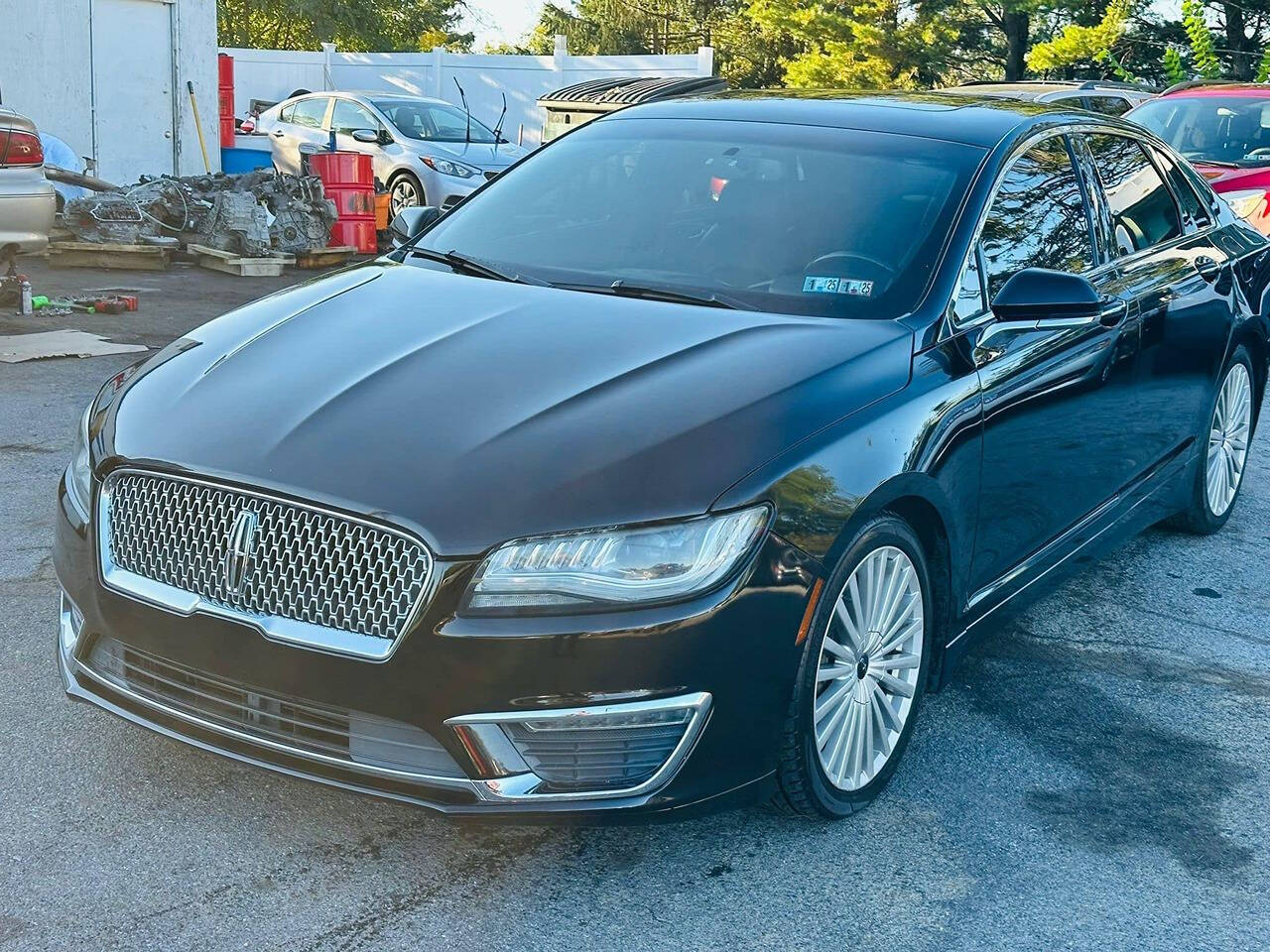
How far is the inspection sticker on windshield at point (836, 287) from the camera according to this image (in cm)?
372

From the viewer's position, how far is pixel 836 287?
376cm

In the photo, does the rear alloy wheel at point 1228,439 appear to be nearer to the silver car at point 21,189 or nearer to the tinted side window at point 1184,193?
the tinted side window at point 1184,193

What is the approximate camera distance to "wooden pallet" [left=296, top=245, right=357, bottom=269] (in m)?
12.2

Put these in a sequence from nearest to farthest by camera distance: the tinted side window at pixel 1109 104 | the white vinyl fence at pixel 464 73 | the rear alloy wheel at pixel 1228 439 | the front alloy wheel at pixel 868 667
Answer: the front alloy wheel at pixel 868 667
the rear alloy wheel at pixel 1228 439
the tinted side window at pixel 1109 104
the white vinyl fence at pixel 464 73

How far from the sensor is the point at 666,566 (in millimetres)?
2785

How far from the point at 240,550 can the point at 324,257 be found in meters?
9.78

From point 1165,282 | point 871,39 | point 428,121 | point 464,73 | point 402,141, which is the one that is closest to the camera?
point 1165,282

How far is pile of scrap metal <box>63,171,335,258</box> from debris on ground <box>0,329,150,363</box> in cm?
339

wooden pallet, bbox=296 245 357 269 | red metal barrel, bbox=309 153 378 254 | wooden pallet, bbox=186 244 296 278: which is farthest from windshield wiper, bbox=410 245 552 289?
red metal barrel, bbox=309 153 378 254

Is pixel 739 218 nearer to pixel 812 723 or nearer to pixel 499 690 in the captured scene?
pixel 812 723

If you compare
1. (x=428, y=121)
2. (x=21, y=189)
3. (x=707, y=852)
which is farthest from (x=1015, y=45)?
(x=707, y=852)

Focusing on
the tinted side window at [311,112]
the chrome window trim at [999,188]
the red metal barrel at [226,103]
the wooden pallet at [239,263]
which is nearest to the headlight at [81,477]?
the chrome window trim at [999,188]

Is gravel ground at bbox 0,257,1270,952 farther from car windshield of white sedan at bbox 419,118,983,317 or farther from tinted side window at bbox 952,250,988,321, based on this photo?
car windshield of white sedan at bbox 419,118,983,317

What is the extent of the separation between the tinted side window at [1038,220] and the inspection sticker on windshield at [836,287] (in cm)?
38
